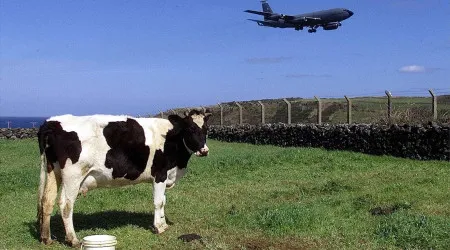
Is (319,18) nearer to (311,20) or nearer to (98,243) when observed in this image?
(311,20)

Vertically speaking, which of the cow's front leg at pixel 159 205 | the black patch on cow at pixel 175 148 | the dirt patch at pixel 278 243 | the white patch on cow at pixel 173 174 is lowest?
the dirt patch at pixel 278 243

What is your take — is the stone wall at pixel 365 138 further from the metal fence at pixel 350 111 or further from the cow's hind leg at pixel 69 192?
the cow's hind leg at pixel 69 192

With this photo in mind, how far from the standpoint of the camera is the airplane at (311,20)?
187ft

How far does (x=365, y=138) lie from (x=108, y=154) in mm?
15324

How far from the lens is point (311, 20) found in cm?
5934

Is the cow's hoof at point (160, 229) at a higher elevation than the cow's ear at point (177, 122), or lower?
lower

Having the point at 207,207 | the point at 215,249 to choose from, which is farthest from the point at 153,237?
the point at 207,207

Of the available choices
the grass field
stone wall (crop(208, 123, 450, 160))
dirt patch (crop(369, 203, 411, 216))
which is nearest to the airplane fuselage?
stone wall (crop(208, 123, 450, 160))

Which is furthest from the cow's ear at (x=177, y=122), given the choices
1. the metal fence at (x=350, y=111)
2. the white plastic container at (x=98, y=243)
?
the metal fence at (x=350, y=111)

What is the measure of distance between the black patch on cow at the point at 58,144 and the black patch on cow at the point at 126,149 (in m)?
0.53

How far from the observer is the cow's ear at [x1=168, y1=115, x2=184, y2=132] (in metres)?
10.3

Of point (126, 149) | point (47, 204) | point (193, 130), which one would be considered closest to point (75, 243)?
point (47, 204)

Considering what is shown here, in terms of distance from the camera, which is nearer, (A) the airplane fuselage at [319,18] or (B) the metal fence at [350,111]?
(B) the metal fence at [350,111]

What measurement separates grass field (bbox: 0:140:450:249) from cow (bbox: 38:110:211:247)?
2.16 feet
